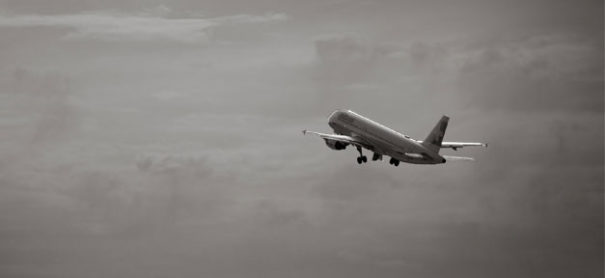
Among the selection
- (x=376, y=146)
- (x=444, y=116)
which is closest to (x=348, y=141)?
(x=376, y=146)

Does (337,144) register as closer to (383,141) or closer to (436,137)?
(383,141)

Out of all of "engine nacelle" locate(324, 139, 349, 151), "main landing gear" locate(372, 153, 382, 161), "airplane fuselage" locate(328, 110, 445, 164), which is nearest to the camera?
"airplane fuselage" locate(328, 110, 445, 164)

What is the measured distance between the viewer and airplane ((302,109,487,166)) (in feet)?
585

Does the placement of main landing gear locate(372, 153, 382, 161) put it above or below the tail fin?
below

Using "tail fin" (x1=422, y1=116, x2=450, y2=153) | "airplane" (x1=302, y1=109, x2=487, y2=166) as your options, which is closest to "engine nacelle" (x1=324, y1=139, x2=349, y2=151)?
"airplane" (x1=302, y1=109, x2=487, y2=166)

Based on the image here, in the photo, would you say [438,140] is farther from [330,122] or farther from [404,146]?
[330,122]

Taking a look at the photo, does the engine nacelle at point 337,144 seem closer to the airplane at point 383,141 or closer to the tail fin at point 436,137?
the airplane at point 383,141

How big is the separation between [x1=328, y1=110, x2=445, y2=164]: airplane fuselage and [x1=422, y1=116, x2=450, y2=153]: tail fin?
0.84 m

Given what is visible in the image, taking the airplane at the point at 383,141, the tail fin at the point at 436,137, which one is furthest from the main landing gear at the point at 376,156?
the tail fin at the point at 436,137

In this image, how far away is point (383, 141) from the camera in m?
183

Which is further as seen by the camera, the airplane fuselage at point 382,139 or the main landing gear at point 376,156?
the main landing gear at point 376,156

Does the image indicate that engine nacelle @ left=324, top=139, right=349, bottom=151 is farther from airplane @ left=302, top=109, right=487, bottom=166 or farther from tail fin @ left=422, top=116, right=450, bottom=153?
tail fin @ left=422, top=116, right=450, bottom=153

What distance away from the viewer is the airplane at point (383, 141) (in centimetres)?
17825

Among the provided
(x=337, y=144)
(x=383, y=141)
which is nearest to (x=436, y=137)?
(x=383, y=141)
